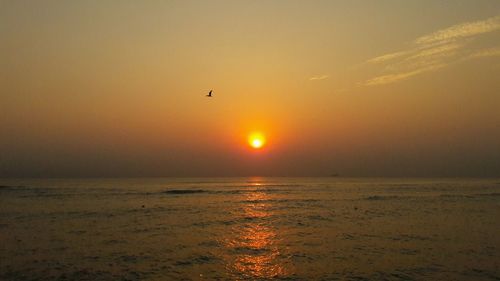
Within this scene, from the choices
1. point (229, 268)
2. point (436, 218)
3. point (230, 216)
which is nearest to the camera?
point (229, 268)

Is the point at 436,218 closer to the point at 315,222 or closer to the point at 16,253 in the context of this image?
the point at 315,222

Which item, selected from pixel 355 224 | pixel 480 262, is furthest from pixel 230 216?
pixel 480 262

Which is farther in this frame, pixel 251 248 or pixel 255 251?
pixel 251 248

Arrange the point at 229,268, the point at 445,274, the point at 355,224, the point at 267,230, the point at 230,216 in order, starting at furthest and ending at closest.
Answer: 1. the point at 230,216
2. the point at 355,224
3. the point at 267,230
4. the point at 229,268
5. the point at 445,274

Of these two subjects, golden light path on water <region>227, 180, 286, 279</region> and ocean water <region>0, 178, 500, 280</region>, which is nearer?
ocean water <region>0, 178, 500, 280</region>

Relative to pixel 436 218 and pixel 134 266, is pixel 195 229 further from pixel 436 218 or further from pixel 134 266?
pixel 436 218

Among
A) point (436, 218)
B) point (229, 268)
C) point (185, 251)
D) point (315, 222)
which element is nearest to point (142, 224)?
point (185, 251)

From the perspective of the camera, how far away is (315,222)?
35625 millimetres

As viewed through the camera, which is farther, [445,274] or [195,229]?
[195,229]

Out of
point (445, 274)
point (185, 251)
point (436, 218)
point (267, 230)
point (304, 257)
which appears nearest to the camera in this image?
point (445, 274)

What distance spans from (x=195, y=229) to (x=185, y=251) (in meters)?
8.83

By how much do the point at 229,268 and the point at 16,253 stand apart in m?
12.3

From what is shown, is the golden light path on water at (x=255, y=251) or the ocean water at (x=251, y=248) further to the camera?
the golden light path on water at (x=255, y=251)

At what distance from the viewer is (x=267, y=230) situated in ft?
103
